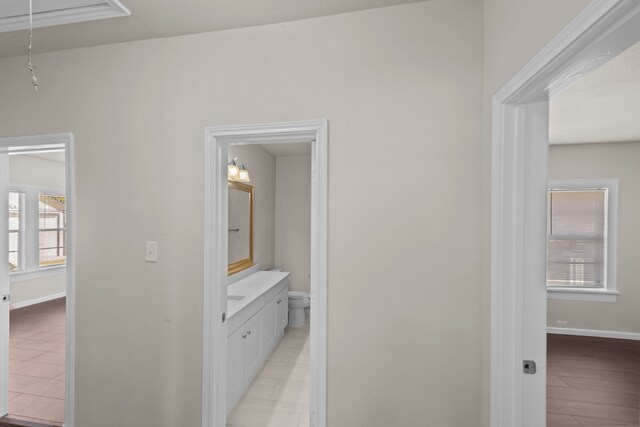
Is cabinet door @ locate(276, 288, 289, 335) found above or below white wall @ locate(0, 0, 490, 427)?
below

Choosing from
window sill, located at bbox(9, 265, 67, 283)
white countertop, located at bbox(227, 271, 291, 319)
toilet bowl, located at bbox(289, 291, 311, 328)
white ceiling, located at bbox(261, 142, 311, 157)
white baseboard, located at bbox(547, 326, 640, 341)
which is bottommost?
white baseboard, located at bbox(547, 326, 640, 341)

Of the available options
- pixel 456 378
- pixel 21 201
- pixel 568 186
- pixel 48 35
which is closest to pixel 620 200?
pixel 568 186

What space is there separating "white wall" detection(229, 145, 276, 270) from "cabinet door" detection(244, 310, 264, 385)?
4.41 ft

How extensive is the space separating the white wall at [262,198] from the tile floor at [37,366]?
2.24 m

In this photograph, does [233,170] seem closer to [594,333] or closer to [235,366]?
[235,366]

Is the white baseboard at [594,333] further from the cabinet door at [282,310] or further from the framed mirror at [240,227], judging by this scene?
the framed mirror at [240,227]

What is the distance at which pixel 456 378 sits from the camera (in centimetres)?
151

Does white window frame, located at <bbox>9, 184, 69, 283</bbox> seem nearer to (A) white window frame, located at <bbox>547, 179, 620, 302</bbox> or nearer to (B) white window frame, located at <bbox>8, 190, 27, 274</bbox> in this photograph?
(B) white window frame, located at <bbox>8, 190, 27, 274</bbox>

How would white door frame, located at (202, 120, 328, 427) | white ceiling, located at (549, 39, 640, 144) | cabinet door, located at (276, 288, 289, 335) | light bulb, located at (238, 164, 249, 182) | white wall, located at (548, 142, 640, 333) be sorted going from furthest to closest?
white wall, located at (548, 142, 640, 333) → cabinet door, located at (276, 288, 289, 335) → light bulb, located at (238, 164, 249, 182) → white ceiling, located at (549, 39, 640, 144) → white door frame, located at (202, 120, 328, 427)

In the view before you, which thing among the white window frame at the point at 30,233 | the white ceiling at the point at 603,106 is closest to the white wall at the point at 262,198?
the white ceiling at the point at 603,106

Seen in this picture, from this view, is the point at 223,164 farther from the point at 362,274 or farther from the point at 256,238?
the point at 256,238

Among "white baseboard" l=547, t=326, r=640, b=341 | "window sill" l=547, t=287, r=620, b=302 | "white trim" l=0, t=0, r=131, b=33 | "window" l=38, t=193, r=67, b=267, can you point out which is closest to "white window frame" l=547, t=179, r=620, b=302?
"window sill" l=547, t=287, r=620, b=302

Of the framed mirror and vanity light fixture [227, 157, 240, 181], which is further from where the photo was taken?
the framed mirror

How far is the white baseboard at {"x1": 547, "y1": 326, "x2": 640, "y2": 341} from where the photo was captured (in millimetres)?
3898
